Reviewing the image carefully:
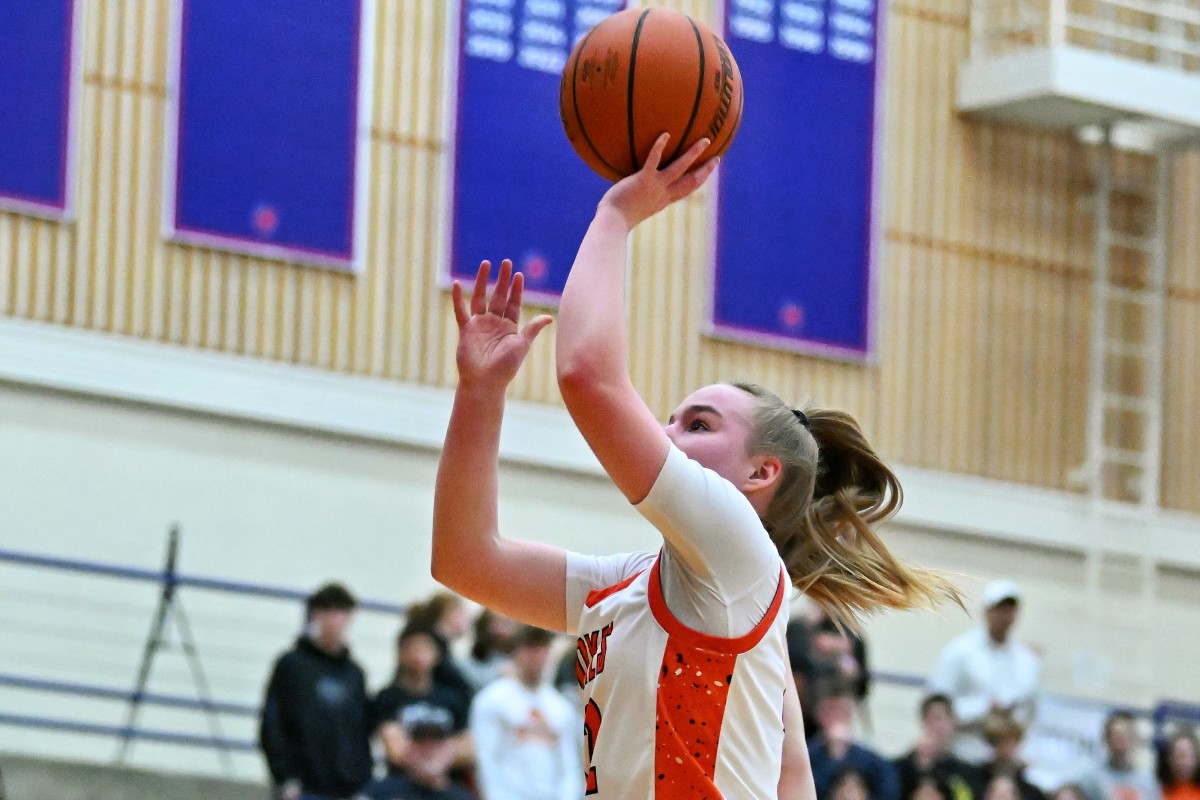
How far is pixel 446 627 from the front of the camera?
28.4ft

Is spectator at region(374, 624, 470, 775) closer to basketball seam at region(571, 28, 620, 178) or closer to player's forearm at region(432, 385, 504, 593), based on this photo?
player's forearm at region(432, 385, 504, 593)

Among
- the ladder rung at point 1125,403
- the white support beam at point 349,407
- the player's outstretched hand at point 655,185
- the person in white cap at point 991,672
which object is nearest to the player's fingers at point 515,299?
the player's outstretched hand at point 655,185

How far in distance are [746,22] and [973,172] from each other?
2.00 meters

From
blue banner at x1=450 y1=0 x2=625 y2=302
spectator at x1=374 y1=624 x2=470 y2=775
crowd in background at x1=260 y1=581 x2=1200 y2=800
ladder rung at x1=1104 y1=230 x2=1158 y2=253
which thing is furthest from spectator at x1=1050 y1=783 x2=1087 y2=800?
ladder rung at x1=1104 y1=230 x2=1158 y2=253

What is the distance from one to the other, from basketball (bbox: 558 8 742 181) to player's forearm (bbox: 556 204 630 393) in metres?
0.31

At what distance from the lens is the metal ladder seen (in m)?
13.8

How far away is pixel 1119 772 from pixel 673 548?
758 cm

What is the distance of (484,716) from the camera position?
8.27 metres

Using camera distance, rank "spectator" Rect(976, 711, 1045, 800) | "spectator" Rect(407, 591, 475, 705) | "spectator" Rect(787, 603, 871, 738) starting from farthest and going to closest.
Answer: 1. "spectator" Rect(976, 711, 1045, 800)
2. "spectator" Rect(787, 603, 871, 738)
3. "spectator" Rect(407, 591, 475, 705)

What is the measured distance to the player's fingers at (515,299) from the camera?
3.59 m

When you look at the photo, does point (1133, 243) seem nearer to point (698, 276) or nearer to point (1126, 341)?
point (1126, 341)

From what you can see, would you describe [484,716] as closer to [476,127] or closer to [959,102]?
[476,127]

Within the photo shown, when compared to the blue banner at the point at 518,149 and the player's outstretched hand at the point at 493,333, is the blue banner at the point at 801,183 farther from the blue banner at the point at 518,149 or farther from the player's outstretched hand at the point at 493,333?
the player's outstretched hand at the point at 493,333

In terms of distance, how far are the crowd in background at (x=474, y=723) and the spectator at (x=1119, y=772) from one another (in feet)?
2.60
